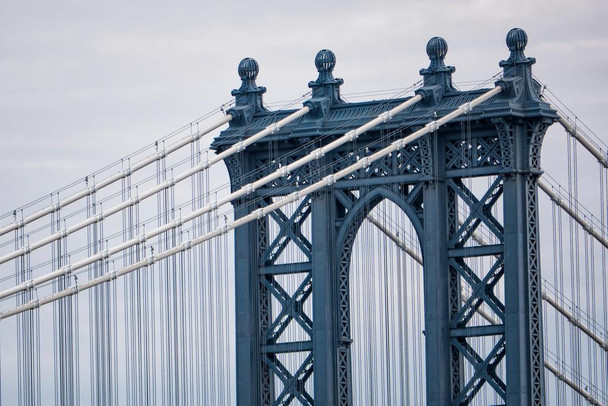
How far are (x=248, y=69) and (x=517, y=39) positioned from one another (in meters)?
11.6

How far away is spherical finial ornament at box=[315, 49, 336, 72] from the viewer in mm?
99875

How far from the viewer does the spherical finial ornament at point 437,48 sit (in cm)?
9719

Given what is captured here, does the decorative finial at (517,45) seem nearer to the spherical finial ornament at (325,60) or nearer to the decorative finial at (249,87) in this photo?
the spherical finial ornament at (325,60)

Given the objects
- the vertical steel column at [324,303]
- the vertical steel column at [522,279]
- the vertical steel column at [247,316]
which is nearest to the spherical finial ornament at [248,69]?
the vertical steel column at [247,316]

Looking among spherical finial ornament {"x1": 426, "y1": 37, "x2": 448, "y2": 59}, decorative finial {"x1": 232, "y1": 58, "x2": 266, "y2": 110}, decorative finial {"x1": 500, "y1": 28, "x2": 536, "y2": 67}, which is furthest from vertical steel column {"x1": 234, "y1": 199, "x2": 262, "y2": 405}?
decorative finial {"x1": 500, "y1": 28, "x2": 536, "y2": 67}

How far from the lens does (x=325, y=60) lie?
328 feet

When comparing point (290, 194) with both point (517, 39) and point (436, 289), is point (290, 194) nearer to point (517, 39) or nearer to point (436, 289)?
point (436, 289)

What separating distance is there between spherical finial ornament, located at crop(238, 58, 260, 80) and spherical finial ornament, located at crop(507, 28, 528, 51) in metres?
11.1

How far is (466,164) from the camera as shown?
9606 centimetres

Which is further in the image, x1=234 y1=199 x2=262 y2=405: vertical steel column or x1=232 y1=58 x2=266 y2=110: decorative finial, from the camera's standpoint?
x1=232 y1=58 x2=266 y2=110: decorative finial

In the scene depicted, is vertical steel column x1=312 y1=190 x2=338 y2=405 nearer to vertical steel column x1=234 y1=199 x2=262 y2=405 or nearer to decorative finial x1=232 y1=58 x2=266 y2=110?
vertical steel column x1=234 y1=199 x2=262 y2=405

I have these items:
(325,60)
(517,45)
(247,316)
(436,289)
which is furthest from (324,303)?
(517,45)

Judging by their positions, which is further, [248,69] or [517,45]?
[248,69]

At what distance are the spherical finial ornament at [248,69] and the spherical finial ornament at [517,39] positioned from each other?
11143 millimetres
